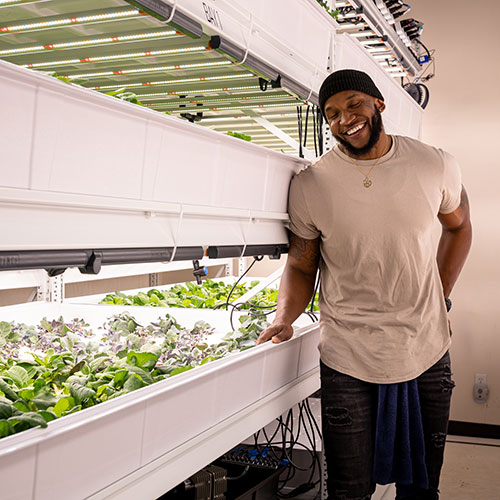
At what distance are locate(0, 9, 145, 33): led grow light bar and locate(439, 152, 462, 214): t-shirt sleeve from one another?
1.18 metres

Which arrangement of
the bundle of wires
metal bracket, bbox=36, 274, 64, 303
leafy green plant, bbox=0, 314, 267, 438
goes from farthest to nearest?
metal bracket, bbox=36, 274, 64, 303 < the bundle of wires < leafy green plant, bbox=0, 314, 267, 438

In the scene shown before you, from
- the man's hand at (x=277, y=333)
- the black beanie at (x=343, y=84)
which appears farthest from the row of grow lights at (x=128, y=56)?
the man's hand at (x=277, y=333)

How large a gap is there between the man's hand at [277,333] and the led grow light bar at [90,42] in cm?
89

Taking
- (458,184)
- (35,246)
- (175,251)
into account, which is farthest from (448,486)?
(35,246)

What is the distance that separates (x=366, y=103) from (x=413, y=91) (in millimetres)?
2170

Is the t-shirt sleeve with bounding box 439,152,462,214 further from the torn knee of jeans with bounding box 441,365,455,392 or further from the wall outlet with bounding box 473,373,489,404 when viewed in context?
the wall outlet with bounding box 473,373,489,404

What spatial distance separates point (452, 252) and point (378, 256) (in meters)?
0.54

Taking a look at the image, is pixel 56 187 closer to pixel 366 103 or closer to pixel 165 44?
pixel 165 44

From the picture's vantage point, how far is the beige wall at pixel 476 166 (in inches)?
187

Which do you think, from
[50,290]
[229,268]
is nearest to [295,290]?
[50,290]

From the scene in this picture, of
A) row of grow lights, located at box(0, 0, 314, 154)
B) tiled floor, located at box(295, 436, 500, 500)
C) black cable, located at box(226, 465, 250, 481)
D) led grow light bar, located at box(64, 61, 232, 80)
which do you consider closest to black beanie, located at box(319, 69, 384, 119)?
row of grow lights, located at box(0, 0, 314, 154)

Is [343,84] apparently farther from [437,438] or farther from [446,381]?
[437,438]

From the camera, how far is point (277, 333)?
1.92 m

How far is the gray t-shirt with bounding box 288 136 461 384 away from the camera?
6.31 feet
